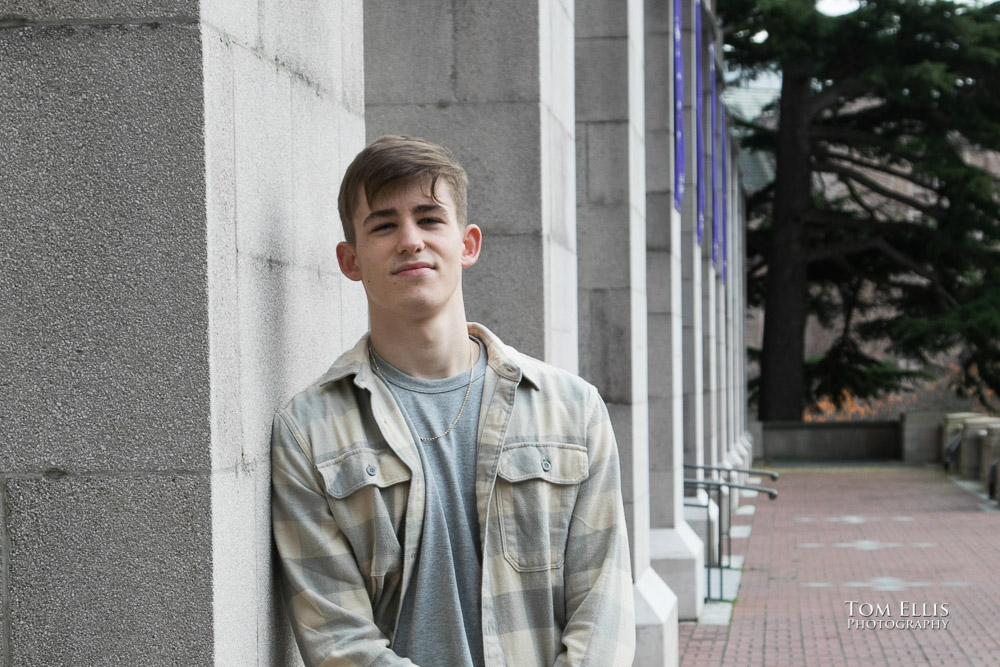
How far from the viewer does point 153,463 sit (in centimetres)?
225

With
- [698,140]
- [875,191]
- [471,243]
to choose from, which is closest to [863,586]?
[698,140]

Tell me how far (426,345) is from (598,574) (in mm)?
583

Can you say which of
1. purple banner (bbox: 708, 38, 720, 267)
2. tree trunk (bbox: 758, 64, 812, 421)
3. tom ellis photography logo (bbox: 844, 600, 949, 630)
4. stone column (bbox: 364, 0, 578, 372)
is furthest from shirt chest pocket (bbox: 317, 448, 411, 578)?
tree trunk (bbox: 758, 64, 812, 421)

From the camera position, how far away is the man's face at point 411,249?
2.63m

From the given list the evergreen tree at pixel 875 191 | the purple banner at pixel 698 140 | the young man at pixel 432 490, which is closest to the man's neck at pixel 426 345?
the young man at pixel 432 490

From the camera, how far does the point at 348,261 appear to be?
282 centimetres

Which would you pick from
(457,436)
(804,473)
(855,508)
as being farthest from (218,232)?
(804,473)

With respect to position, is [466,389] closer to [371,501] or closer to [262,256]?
[371,501]

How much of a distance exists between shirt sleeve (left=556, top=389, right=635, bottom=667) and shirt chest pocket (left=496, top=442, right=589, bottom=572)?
0.10 feet

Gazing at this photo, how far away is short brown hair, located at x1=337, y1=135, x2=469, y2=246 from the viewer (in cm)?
261

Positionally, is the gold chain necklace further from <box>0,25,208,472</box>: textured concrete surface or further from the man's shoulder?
<box>0,25,208,472</box>: textured concrete surface

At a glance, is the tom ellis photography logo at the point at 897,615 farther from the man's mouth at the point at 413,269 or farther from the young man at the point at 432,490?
the man's mouth at the point at 413,269

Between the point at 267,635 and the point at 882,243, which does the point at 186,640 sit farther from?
the point at 882,243

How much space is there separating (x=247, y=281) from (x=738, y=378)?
77.9 ft
